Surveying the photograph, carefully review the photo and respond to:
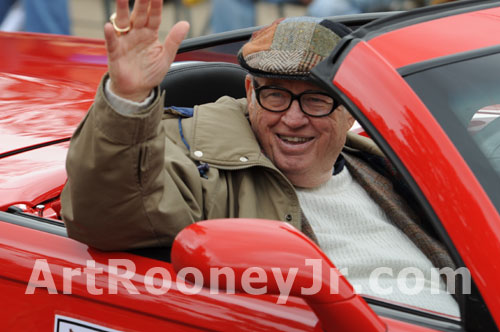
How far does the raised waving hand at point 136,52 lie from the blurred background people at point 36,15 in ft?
11.1

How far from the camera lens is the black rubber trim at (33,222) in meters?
1.77

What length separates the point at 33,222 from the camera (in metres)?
1.79

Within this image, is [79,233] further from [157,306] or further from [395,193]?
[395,193]

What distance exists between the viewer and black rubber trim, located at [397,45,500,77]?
1.49m

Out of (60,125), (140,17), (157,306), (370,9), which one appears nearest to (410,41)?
(140,17)

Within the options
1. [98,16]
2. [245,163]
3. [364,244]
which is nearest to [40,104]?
[245,163]

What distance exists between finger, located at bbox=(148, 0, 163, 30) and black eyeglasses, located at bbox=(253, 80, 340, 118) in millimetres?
566

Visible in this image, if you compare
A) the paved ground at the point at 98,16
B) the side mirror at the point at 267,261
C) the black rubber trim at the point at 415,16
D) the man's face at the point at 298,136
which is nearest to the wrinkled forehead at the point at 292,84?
the man's face at the point at 298,136

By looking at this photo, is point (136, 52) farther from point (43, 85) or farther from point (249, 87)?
point (43, 85)

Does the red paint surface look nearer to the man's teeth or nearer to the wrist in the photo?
the wrist

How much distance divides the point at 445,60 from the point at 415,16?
0.56 ft

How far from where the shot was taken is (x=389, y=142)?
55.8 inches

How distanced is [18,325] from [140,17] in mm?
671

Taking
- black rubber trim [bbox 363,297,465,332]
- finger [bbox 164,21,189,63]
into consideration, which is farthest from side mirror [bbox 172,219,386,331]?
finger [bbox 164,21,189,63]
